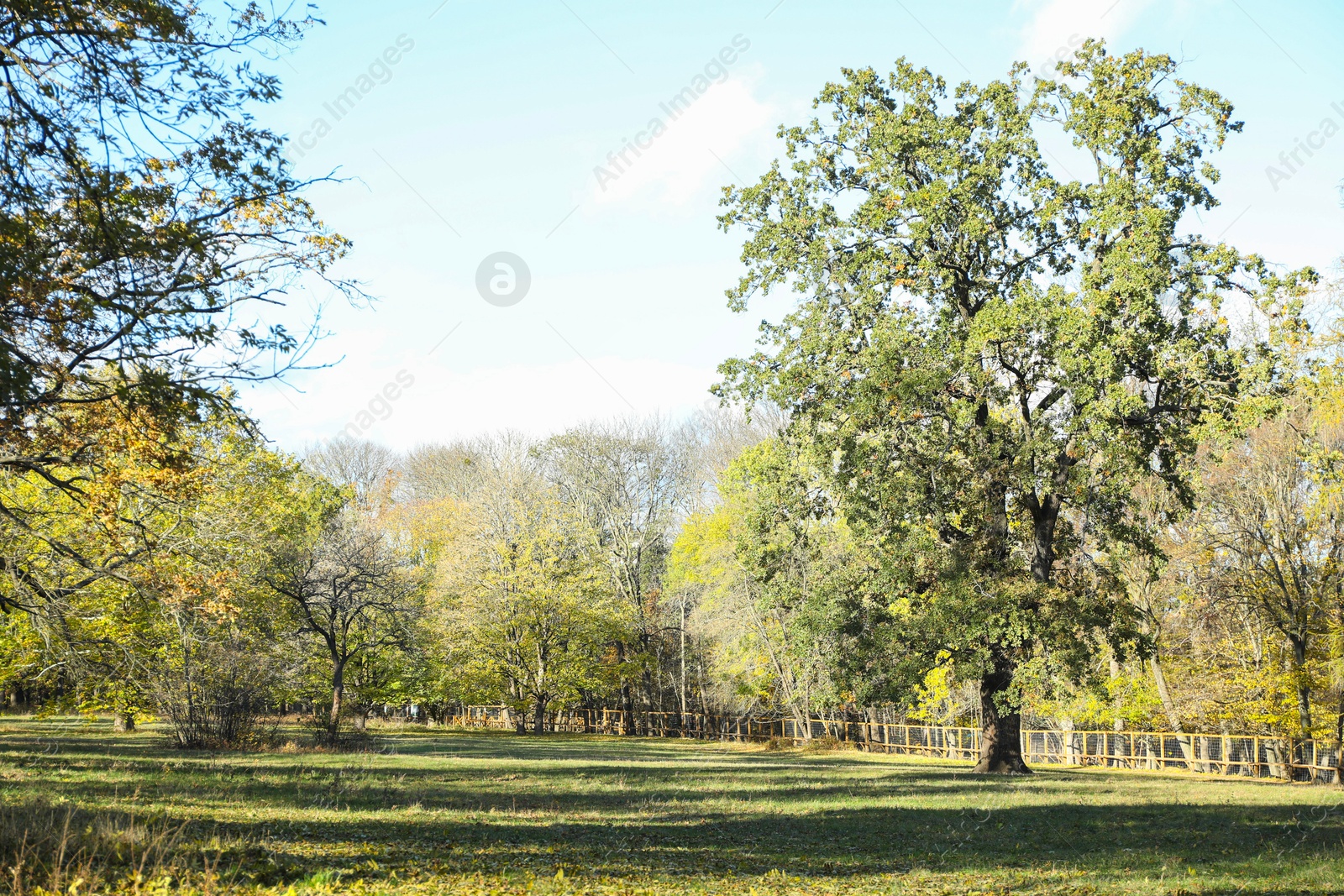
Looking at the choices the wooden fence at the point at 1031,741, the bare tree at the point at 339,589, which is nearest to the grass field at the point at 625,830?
the bare tree at the point at 339,589

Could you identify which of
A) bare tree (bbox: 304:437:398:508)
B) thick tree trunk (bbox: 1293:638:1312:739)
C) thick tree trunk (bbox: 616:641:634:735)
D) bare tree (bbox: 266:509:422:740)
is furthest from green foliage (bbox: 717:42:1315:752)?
bare tree (bbox: 304:437:398:508)

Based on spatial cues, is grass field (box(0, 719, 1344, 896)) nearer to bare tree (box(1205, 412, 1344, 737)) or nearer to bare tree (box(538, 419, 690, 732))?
bare tree (box(1205, 412, 1344, 737))

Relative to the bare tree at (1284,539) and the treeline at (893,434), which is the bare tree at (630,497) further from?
the bare tree at (1284,539)

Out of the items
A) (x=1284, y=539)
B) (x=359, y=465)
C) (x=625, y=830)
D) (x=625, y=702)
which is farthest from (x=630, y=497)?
(x=625, y=830)

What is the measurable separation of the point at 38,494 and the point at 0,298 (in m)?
13.2

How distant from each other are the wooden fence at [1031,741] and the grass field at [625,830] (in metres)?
9.18

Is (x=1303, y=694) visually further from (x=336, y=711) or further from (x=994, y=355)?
(x=336, y=711)

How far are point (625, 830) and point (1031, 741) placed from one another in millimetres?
32225

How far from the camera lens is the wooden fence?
29.8m

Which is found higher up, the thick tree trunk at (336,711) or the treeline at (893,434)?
the treeline at (893,434)

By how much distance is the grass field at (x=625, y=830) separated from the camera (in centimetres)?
809

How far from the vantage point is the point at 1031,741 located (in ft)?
128

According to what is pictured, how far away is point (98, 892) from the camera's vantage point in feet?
21.8

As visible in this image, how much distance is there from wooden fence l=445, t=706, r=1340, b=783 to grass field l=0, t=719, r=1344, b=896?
9.18 m
